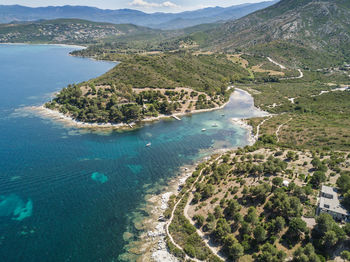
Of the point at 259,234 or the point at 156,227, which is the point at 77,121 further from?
the point at 259,234

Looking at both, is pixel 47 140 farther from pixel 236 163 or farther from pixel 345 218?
pixel 345 218

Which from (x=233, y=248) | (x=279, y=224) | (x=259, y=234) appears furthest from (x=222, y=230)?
(x=279, y=224)

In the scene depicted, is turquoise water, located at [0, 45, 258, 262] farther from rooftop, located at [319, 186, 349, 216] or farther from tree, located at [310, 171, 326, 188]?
rooftop, located at [319, 186, 349, 216]

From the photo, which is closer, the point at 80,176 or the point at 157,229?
the point at 157,229

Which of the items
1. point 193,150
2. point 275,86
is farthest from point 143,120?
point 275,86

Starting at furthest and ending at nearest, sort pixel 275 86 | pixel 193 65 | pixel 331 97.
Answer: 1. pixel 193 65
2. pixel 275 86
3. pixel 331 97

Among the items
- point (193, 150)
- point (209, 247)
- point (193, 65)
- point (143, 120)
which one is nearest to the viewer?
point (209, 247)
